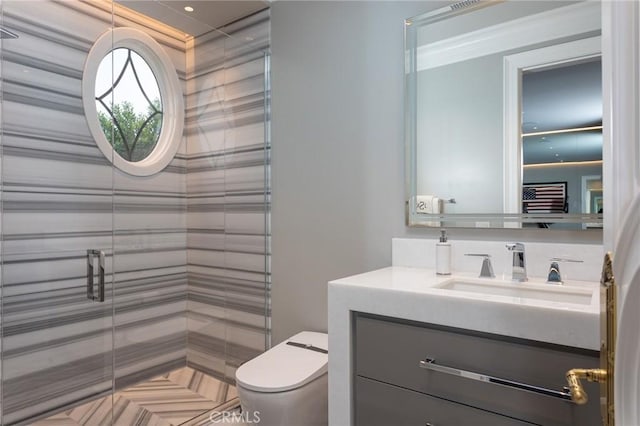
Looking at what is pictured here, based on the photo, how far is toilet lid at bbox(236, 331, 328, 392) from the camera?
1.54 meters

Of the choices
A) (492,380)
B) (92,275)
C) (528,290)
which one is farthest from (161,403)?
(528,290)

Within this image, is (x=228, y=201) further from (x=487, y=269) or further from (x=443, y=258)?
(x=487, y=269)

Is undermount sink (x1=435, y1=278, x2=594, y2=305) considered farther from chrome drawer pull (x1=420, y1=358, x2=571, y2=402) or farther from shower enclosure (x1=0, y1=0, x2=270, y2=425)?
shower enclosure (x1=0, y1=0, x2=270, y2=425)

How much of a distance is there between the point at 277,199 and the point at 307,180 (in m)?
0.25

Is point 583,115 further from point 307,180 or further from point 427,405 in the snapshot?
point 307,180

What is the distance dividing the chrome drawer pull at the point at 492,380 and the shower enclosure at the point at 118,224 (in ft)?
4.47

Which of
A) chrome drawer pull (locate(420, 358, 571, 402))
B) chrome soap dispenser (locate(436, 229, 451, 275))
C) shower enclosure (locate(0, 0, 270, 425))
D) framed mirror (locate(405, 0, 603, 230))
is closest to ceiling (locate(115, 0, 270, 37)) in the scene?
shower enclosure (locate(0, 0, 270, 425))

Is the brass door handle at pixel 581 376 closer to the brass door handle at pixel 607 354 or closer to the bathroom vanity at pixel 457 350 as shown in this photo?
the brass door handle at pixel 607 354

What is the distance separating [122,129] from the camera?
203 centimetres

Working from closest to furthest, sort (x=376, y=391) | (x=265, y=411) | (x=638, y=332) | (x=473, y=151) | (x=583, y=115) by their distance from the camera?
(x=638, y=332)
(x=376, y=391)
(x=583, y=115)
(x=265, y=411)
(x=473, y=151)

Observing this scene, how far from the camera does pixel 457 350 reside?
1132mm

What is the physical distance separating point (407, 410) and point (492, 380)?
29 centimetres

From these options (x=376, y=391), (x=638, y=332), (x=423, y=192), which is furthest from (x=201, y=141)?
(x=638, y=332)

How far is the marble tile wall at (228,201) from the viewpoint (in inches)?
92.4
